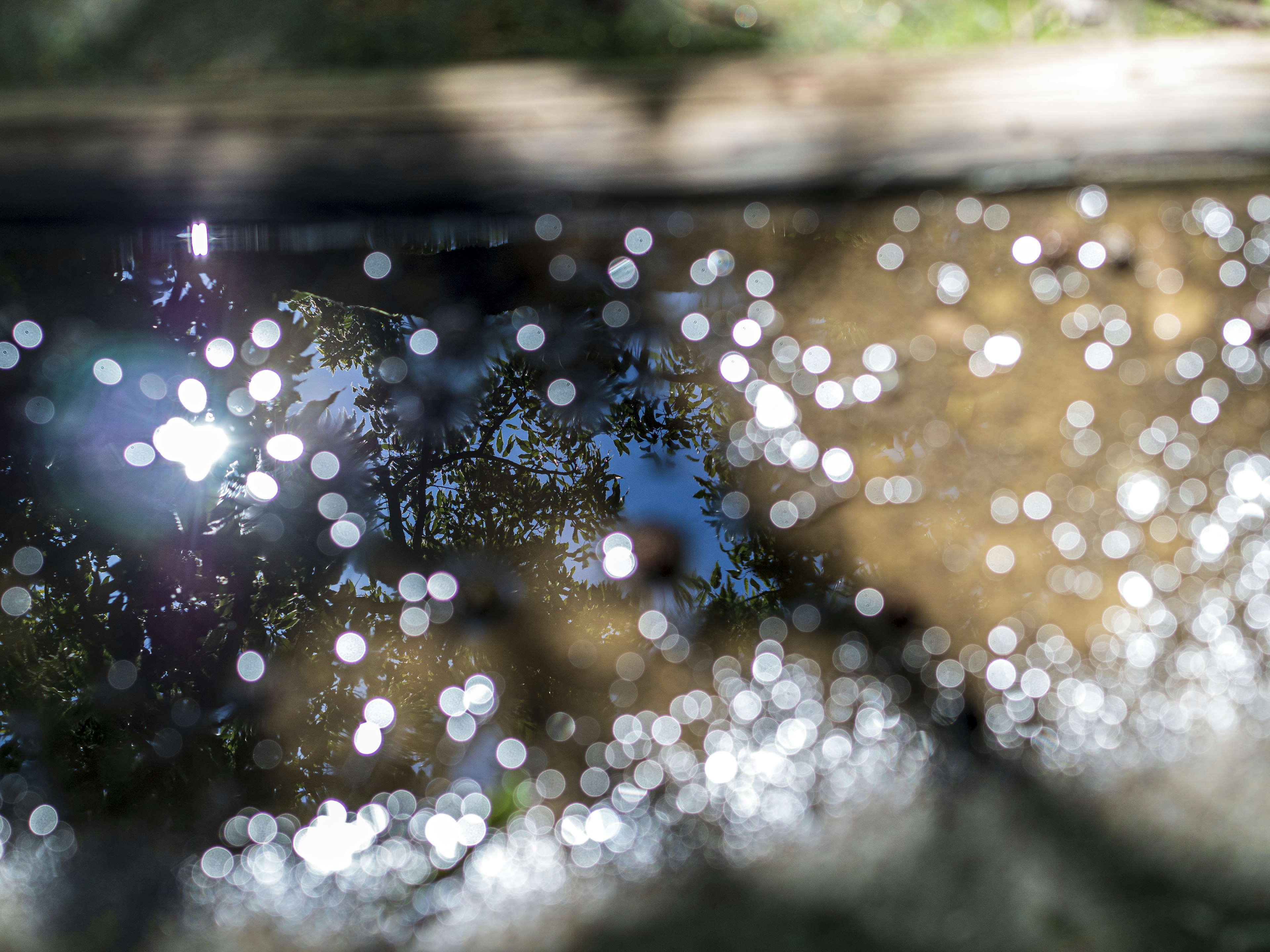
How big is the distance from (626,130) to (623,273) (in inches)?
11.4

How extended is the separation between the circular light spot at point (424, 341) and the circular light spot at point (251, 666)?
697 millimetres

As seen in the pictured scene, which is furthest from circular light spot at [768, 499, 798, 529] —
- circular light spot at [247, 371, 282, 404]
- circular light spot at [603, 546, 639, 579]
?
circular light spot at [247, 371, 282, 404]

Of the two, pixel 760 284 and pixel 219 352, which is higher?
pixel 760 284

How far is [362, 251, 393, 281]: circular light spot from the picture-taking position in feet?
5.30

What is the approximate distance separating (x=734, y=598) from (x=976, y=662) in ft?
1.55

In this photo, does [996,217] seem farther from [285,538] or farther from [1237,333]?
[285,538]

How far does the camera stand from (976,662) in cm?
137

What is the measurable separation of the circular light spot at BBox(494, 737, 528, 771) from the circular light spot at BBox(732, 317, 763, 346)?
933mm

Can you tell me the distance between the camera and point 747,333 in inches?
61.8

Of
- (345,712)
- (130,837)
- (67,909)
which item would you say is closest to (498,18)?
(345,712)

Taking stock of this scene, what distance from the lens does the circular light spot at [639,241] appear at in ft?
5.29

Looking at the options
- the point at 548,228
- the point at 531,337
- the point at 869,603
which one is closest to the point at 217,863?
the point at 531,337

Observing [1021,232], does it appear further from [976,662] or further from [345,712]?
[345,712]

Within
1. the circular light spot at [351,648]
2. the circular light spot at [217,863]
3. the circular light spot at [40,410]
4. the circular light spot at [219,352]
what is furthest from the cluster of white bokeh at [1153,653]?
the circular light spot at [40,410]
